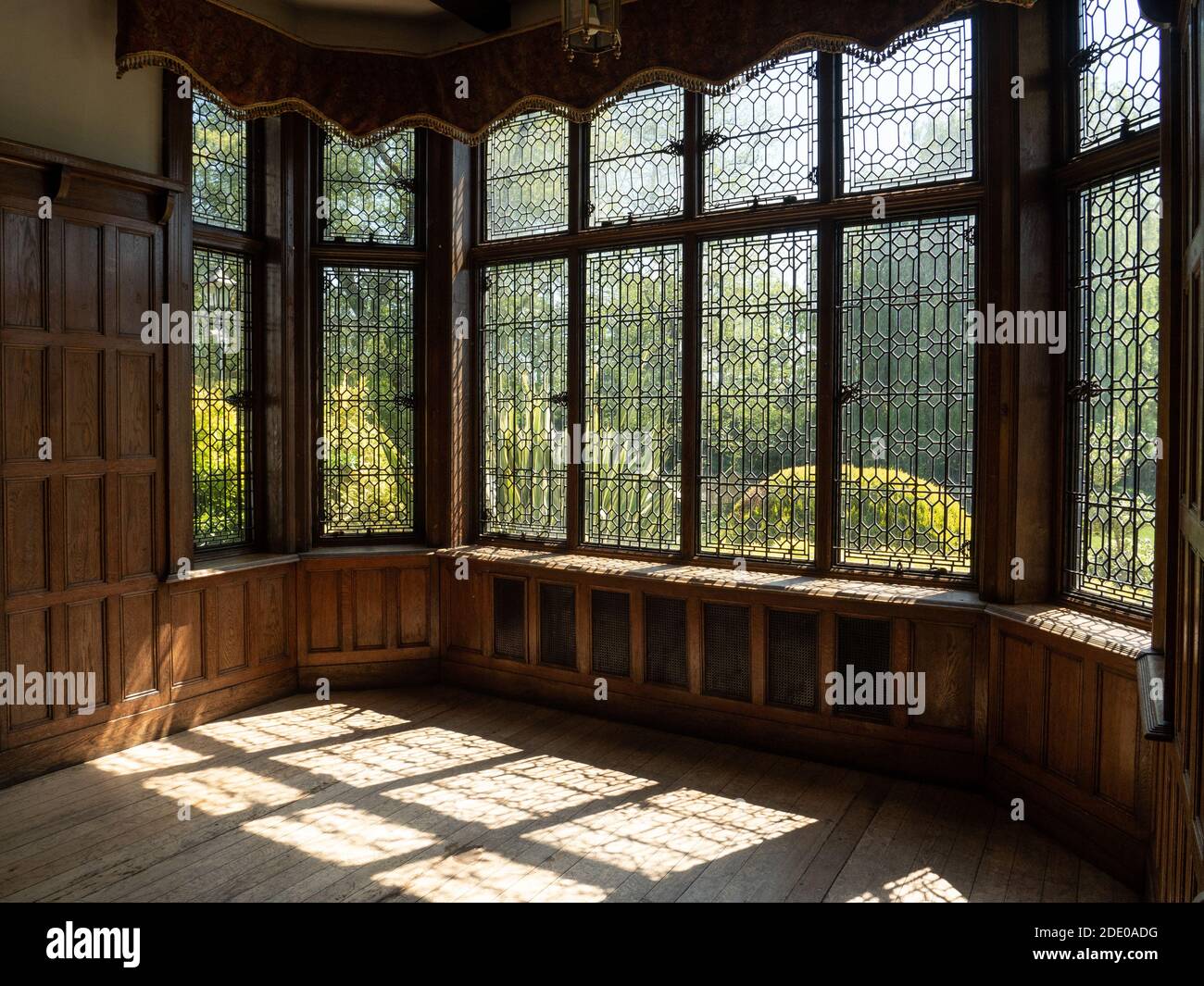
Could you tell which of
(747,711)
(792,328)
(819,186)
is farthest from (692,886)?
(819,186)

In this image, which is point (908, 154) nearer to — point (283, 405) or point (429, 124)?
point (429, 124)

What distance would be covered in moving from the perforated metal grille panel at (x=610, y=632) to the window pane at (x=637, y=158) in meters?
1.99

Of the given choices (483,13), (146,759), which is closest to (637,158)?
(483,13)

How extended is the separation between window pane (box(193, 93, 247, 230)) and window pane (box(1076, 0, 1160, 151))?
12.9 ft

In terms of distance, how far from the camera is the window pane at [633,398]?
4.74m

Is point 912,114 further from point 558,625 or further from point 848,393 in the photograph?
point 558,625

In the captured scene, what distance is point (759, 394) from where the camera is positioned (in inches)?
176

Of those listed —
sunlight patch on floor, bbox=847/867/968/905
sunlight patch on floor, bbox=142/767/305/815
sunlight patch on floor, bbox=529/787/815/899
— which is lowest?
sunlight patch on floor, bbox=847/867/968/905

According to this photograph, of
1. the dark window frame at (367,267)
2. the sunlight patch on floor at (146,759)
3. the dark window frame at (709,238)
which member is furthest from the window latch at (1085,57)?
the sunlight patch on floor at (146,759)

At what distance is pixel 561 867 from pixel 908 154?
3289 millimetres

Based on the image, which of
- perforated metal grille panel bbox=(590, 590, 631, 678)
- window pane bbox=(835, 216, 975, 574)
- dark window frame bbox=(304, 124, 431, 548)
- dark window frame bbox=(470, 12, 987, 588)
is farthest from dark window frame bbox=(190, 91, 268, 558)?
window pane bbox=(835, 216, 975, 574)

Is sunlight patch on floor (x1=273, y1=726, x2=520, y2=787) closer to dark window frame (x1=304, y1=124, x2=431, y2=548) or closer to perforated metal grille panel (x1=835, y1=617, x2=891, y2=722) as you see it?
dark window frame (x1=304, y1=124, x2=431, y2=548)

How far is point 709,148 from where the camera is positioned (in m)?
4.62

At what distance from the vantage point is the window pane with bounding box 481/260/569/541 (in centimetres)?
511
